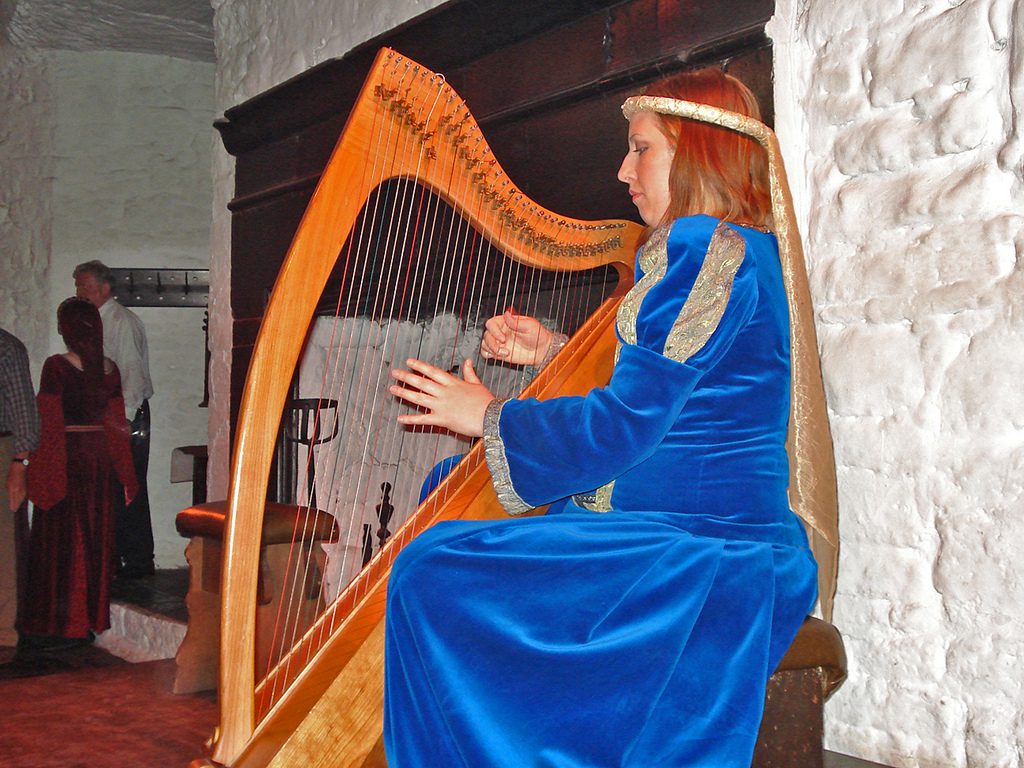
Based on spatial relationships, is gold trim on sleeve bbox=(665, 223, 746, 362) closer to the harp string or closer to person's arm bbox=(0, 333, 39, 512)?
the harp string

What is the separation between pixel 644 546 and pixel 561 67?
1.51 meters

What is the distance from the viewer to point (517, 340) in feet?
6.40

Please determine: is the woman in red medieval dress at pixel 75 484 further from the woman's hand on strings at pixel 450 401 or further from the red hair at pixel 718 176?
the red hair at pixel 718 176

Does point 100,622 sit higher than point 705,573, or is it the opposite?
point 705,573

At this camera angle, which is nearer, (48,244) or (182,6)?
(182,6)

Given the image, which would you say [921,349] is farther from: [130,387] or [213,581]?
[130,387]

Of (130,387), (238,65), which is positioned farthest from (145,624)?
(238,65)

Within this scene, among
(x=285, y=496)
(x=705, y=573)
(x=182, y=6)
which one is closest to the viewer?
(x=705, y=573)

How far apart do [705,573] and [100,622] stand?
3.43 metres

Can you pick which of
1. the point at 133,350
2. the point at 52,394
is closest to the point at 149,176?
the point at 133,350

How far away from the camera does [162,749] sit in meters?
2.25

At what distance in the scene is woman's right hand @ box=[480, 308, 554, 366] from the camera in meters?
1.91

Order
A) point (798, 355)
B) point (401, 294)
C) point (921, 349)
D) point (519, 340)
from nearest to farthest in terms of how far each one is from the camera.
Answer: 1. point (798, 355)
2. point (921, 349)
3. point (519, 340)
4. point (401, 294)

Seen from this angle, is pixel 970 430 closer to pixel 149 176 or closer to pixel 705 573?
pixel 705 573
